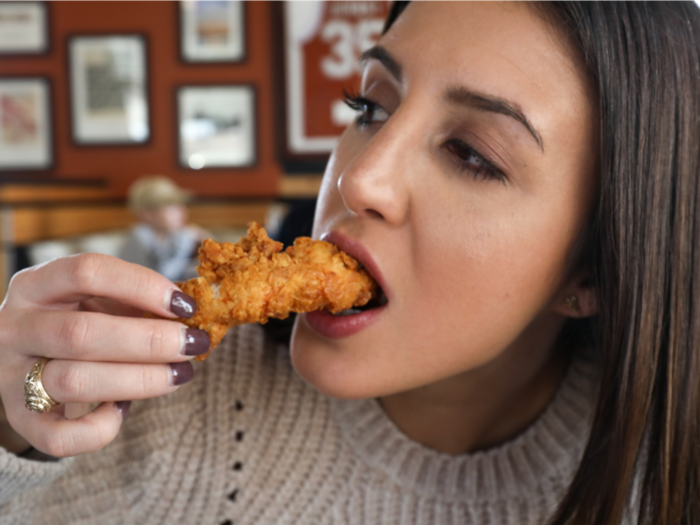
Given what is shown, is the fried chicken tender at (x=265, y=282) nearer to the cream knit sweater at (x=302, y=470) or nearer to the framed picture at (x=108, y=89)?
the cream knit sweater at (x=302, y=470)

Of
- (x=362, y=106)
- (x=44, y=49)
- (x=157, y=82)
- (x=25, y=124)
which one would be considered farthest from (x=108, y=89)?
(x=362, y=106)

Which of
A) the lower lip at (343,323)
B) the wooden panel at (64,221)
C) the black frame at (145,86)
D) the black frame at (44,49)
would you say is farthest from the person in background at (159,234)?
the lower lip at (343,323)

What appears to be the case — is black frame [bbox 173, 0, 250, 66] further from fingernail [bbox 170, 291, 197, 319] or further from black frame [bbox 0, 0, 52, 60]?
fingernail [bbox 170, 291, 197, 319]

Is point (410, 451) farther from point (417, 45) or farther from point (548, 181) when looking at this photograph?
point (417, 45)

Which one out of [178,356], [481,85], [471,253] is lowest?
[178,356]

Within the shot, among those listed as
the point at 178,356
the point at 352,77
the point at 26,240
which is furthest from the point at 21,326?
the point at 352,77

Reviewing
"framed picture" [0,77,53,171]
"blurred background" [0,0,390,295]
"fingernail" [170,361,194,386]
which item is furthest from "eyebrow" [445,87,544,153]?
"framed picture" [0,77,53,171]
